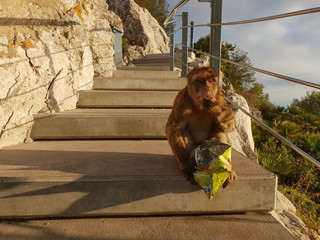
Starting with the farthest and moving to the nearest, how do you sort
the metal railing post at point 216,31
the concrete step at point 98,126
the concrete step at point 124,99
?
the concrete step at point 124,99 → the metal railing post at point 216,31 → the concrete step at point 98,126

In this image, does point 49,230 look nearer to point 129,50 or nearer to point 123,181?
point 123,181

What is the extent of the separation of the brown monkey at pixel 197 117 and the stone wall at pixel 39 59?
4.52 ft

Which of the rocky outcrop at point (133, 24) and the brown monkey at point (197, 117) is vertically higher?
the rocky outcrop at point (133, 24)

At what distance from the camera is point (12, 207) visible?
1.27 metres

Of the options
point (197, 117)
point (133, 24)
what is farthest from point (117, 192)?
point (133, 24)

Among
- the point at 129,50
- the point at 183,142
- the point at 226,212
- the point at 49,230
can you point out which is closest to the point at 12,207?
the point at 49,230

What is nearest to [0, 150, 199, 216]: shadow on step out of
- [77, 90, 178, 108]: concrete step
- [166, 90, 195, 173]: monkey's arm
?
[166, 90, 195, 173]: monkey's arm

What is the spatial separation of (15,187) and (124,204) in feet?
1.94

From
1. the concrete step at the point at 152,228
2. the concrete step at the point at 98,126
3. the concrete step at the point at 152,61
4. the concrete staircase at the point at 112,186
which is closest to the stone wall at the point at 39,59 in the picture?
the concrete step at the point at 98,126

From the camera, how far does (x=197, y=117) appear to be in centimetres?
149

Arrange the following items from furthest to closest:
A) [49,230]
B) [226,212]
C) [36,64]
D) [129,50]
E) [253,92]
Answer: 1. [253,92]
2. [129,50]
3. [36,64]
4. [226,212]
5. [49,230]

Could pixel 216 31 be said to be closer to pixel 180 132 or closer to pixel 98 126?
pixel 180 132

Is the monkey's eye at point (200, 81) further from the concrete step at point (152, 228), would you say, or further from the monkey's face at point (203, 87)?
the concrete step at point (152, 228)

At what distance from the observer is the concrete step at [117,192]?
1275mm
